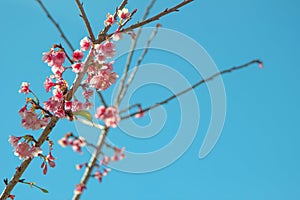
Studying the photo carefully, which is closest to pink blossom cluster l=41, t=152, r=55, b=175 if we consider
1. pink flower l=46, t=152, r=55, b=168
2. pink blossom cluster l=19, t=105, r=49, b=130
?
pink flower l=46, t=152, r=55, b=168

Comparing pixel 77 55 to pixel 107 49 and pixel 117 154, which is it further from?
pixel 117 154

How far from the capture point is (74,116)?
259cm

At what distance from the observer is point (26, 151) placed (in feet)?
8.64

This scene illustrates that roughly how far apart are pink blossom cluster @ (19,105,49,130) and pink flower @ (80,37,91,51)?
0.65 metres

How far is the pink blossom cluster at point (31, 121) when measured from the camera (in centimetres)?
274

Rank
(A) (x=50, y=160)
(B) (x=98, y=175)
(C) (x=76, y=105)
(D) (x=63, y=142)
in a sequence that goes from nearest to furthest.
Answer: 1. (B) (x=98, y=175)
2. (D) (x=63, y=142)
3. (A) (x=50, y=160)
4. (C) (x=76, y=105)

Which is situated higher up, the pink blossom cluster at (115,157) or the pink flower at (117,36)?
the pink flower at (117,36)

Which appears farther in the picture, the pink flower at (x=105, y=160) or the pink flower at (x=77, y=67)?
the pink flower at (x=77, y=67)

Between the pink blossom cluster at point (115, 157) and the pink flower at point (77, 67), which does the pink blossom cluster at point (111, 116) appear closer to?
the pink blossom cluster at point (115, 157)

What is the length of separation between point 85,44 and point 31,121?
2.43 feet

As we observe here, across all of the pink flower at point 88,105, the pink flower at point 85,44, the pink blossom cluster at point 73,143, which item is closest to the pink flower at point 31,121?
the pink flower at point 88,105

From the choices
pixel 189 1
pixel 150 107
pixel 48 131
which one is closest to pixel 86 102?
pixel 48 131

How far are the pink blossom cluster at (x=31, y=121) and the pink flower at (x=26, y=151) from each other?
142 mm

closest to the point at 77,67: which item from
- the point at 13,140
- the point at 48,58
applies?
the point at 48,58
